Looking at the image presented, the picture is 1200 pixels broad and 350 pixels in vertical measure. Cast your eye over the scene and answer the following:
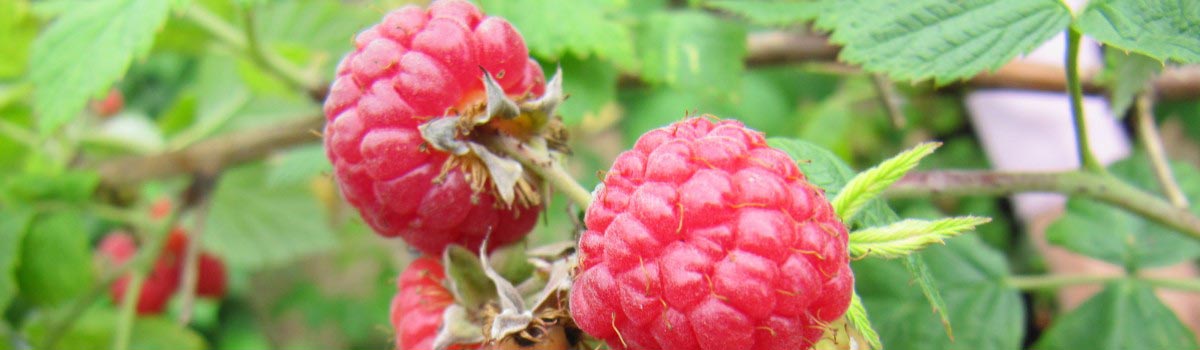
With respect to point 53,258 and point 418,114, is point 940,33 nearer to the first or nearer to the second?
point 418,114

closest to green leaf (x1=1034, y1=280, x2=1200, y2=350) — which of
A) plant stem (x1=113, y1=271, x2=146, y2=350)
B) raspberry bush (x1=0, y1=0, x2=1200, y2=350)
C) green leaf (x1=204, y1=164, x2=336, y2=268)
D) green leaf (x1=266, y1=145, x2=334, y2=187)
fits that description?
raspberry bush (x1=0, y1=0, x2=1200, y2=350)

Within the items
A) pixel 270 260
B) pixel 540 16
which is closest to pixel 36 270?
pixel 270 260

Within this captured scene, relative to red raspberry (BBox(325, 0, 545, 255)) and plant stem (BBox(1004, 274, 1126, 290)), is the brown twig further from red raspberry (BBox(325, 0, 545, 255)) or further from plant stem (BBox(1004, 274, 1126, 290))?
plant stem (BBox(1004, 274, 1126, 290))

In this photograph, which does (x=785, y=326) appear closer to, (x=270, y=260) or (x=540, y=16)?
(x=540, y=16)

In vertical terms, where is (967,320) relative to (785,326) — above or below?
below

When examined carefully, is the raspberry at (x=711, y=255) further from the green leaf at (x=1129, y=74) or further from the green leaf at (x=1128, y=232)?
the green leaf at (x=1128, y=232)

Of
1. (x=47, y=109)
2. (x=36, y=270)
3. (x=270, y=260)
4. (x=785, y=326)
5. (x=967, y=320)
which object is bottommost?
(x=270, y=260)

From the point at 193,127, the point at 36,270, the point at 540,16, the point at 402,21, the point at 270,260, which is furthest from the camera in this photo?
the point at 270,260
